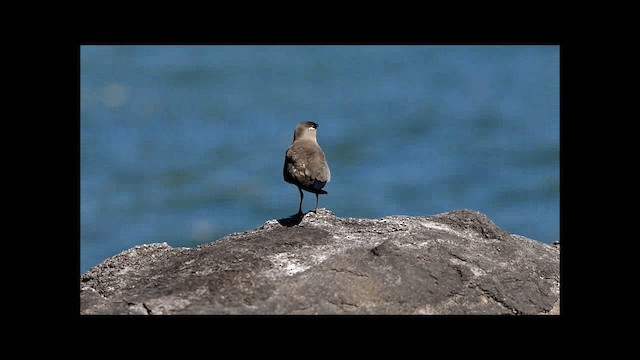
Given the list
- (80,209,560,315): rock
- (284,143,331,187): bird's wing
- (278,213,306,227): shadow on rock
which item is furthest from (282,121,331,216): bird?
(80,209,560,315): rock

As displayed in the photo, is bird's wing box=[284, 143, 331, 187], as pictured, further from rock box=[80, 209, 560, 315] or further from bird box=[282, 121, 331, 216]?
rock box=[80, 209, 560, 315]

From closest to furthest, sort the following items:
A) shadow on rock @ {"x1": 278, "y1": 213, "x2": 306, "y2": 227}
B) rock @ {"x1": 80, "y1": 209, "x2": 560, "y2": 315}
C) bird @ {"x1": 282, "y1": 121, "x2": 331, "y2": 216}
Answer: rock @ {"x1": 80, "y1": 209, "x2": 560, "y2": 315} < shadow on rock @ {"x1": 278, "y1": 213, "x2": 306, "y2": 227} < bird @ {"x1": 282, "y1": 121, "x2": 331, "y2": 216}

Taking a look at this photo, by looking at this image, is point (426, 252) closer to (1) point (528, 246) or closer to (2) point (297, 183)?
(1) point (528, 246)

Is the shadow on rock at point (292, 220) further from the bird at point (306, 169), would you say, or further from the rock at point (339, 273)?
the bird at point (306, 169)

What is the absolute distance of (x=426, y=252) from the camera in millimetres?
5078

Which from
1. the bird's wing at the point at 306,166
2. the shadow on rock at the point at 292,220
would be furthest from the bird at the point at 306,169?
the shadow on rock at the point at 292,220

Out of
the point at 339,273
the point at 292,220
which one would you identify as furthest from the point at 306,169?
the point at 339,273

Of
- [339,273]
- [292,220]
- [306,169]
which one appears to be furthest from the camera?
[306,169]

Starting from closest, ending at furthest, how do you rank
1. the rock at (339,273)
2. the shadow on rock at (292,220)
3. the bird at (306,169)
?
the rock at (339,273) → the shadow on rock at (292,220) → the bird at (306,169)

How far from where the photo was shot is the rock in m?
4.50

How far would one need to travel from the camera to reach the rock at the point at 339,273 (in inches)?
177

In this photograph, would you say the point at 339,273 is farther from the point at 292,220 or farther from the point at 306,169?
the point at 306,169

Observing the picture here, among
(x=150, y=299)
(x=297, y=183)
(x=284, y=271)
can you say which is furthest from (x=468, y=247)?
(x=297, y=183)

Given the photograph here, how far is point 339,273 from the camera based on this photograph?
4.68 m
